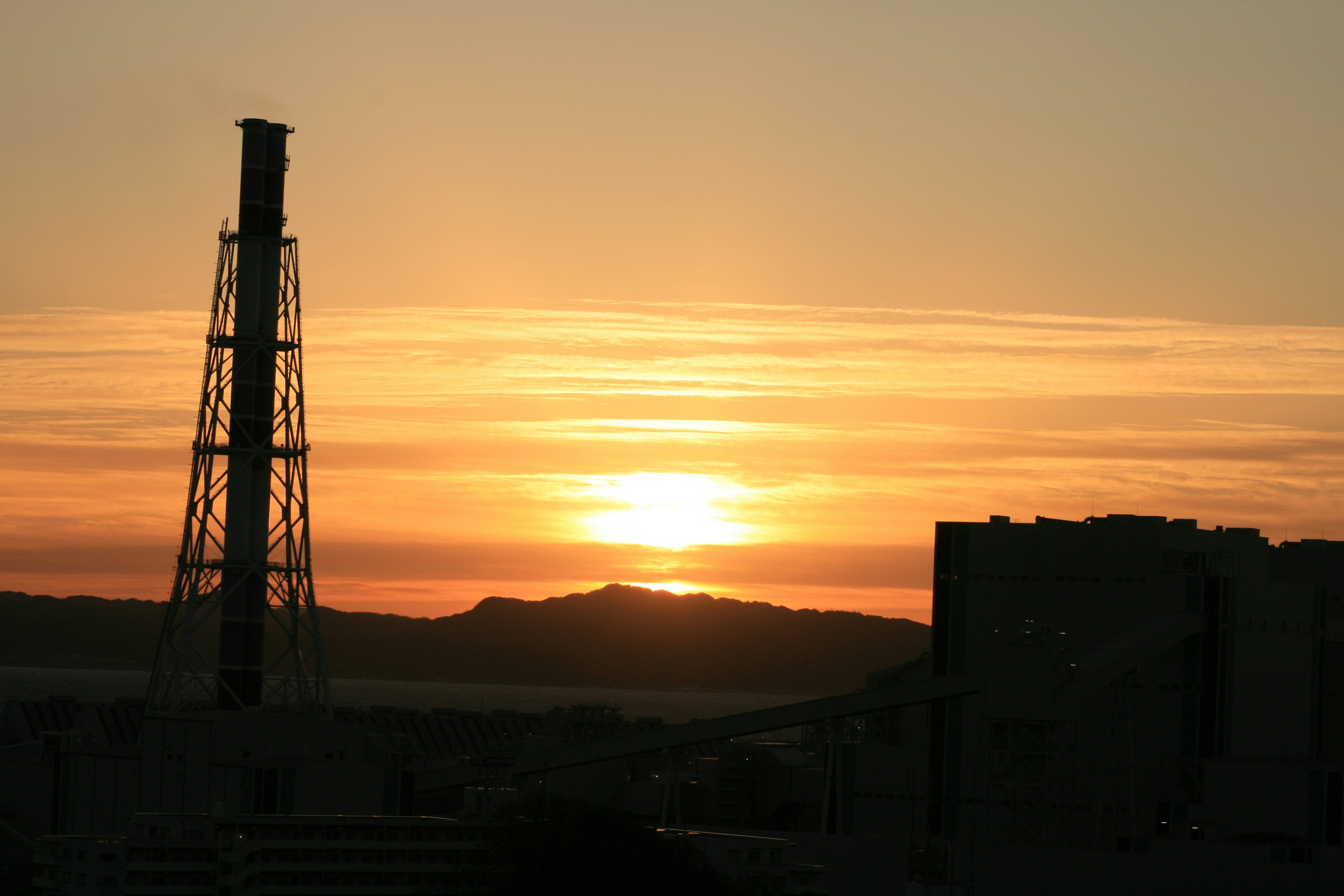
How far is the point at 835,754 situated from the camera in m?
90.3

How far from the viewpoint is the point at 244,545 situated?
93875 millimetres

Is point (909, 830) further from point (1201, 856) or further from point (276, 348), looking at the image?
point (276, 348)

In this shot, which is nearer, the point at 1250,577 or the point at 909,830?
the point at 909,830

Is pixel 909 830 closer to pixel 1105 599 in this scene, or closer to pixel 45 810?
pixel 1105 599

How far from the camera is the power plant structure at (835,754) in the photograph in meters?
72.9

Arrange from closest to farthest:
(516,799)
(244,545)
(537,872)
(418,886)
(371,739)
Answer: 1. (537,872)
2. (418,886)
3. (516,799)
4. (371,739)
5. (244,545)

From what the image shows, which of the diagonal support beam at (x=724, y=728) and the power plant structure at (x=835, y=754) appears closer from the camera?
the power plant structure at (x=835, y=754)

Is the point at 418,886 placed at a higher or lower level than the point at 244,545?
lower

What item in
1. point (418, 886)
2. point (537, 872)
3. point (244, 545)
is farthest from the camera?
point (244, 545)

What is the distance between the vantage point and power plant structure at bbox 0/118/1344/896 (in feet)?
239

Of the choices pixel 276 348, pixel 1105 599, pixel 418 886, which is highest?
pixel 276 348

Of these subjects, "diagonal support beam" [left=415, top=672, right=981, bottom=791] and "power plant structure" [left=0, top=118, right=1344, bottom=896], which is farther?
"diagonal support beam" [left=415, top=672, right=981, bottom=791]

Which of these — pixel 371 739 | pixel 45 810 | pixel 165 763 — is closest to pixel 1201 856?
pixel 371 739

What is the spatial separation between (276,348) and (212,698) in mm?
18733
